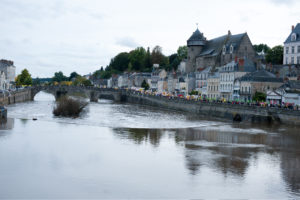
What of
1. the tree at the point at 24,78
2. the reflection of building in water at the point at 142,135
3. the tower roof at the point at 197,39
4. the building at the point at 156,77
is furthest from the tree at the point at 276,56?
the tree at the point at 24,78

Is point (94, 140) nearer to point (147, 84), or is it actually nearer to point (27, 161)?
point (27, 161)

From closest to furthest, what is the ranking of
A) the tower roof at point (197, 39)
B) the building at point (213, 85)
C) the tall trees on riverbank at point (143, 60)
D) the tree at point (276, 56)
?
the building at point (213, 85) → the tree at point (276, 56) → the tower roof at point (197, 39) → the tall trees on riverbank at point (143, 60)

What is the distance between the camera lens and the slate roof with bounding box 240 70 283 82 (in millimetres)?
64312

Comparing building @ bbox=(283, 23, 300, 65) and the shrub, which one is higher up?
building @ bbox=(283, 23, 300, 65)

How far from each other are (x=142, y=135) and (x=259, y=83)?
105 ft

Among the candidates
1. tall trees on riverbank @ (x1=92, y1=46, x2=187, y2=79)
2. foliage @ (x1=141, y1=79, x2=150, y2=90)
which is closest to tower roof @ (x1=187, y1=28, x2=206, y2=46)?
tall trees on riverbank @ (x1=92, y1=46, x2=187, y2=79)

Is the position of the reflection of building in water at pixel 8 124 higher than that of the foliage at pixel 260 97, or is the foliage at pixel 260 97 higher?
the foliage at pixel 260 97

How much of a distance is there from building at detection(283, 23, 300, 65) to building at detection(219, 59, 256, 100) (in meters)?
7.57

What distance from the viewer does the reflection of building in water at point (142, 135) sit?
34.2m

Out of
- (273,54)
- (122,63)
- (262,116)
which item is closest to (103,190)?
(262,116)

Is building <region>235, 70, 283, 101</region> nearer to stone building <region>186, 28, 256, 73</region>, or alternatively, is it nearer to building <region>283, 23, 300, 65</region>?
building <region>283, 23, 300, 65</region>

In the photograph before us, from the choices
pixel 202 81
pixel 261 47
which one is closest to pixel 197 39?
pixel 261 47

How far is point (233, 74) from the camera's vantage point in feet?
235

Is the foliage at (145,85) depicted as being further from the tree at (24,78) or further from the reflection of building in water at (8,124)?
the reflection of building in water at (8,124)
